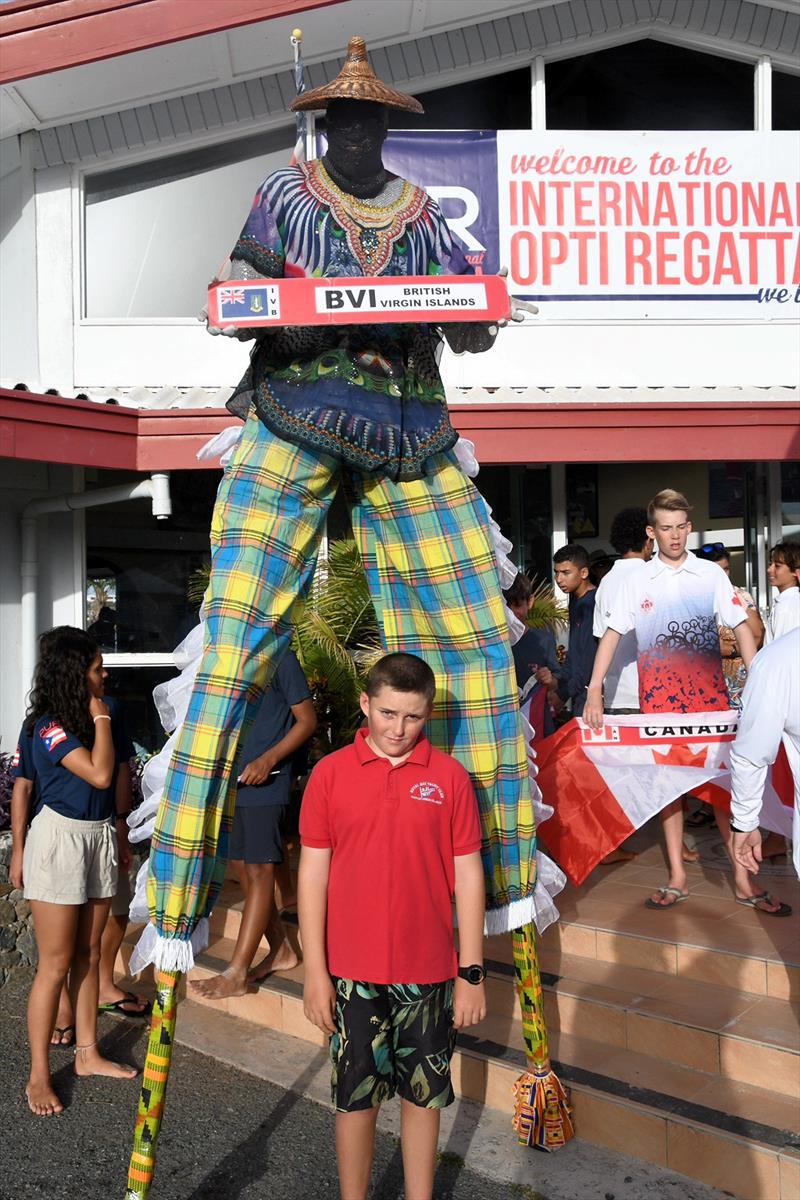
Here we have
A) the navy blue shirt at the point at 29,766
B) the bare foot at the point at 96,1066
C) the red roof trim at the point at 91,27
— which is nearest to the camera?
the bare foot at the point at 96,1066

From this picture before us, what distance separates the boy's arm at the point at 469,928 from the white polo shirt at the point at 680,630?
236 centimetres

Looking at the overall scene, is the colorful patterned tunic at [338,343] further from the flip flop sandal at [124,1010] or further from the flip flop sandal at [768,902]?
the flip flop sandal at [124,1010]

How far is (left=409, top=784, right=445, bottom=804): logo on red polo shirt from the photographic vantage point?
9.38 ft

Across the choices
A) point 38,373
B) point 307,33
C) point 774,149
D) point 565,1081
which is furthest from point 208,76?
point 565,1081

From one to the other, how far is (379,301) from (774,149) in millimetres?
6283

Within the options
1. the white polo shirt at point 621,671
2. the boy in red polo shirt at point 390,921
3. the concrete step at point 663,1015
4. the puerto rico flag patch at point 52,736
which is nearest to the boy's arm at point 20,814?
the puerto rico flag patch at point 52,736

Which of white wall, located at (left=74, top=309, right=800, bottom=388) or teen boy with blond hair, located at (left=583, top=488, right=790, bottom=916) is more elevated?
white wall, located at (left=74, top=309, right=800, bottom=388)

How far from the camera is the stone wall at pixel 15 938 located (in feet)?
18.5

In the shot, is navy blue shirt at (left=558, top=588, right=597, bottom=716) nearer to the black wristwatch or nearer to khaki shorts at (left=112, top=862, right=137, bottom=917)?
khaki shorts at (left=112, top=862, right=137, bottom=917)

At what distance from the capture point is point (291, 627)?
3223 millimetres

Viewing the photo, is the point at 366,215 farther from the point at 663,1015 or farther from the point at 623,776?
the point at 663,1015

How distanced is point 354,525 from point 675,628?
2.12 m

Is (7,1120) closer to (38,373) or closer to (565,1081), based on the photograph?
(565,1081)

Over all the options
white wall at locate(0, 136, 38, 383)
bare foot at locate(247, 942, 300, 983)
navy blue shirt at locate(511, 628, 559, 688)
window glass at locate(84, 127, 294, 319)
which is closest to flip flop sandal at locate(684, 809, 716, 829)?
navy blue shirt at locate(511, 628, 559, 688)
